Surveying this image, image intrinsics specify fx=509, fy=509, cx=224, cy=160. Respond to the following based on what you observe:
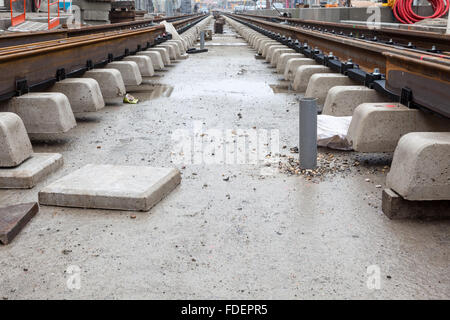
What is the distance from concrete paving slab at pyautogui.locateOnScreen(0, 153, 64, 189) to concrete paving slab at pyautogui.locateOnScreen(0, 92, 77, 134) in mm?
662

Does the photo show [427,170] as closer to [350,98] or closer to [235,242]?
[235,242]

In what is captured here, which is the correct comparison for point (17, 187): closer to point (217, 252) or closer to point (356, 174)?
point (217, 252)

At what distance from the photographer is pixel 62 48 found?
7191 mm

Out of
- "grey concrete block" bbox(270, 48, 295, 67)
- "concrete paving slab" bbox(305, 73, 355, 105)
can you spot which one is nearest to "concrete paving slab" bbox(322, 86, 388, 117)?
"concrete paving slab" bbox(305, 73, 355, 105)

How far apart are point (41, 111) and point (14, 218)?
2152 millimetres

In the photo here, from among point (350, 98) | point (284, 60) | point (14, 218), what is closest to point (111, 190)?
point (14, 218)

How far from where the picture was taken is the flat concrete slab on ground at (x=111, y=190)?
12.7 feet

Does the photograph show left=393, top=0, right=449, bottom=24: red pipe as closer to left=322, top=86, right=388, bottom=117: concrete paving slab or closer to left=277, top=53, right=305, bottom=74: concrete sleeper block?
left=277, top=53, right=305, bottom=74: concrete sleeper block

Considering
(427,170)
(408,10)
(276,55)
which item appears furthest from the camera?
(408,10)

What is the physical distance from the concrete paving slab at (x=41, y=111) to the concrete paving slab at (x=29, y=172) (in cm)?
66

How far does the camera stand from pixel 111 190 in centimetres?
393

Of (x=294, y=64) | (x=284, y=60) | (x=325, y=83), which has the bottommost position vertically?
(x=325, y=83)

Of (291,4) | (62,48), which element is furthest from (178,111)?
(291,4)

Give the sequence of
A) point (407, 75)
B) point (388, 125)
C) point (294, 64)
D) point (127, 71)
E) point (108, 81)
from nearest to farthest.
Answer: point (388, 125) < point (407, 75) < point (108, 81) < point (127, 71) < point (294, 64)
